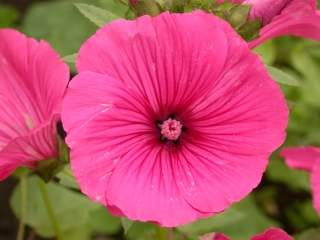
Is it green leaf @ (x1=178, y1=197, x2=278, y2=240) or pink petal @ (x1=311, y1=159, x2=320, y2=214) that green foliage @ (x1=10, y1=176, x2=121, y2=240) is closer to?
green leaf @ (x1=178, y1=197, x2=278, y2=240)

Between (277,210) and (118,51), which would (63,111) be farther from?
(277,210)

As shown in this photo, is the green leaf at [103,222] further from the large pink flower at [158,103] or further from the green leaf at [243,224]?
the large pink flower at [158,103]

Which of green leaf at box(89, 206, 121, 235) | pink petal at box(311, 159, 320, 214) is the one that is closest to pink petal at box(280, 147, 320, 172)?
pink petal at box(311, 159, 320, 214)

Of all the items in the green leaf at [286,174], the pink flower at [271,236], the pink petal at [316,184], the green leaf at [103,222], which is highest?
the pink flower at [271,236]

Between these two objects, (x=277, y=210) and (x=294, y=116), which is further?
(x=277, y=210)

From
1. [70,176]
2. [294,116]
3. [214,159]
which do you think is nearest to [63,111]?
[214,159]

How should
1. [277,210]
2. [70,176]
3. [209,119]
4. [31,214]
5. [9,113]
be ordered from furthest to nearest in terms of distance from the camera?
[277,210] < [31,214] < [70,176] < [9,113] < [209,119]

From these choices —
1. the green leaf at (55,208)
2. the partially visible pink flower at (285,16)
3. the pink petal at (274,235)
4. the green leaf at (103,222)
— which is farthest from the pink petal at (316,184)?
the green leaf at (103,222)
